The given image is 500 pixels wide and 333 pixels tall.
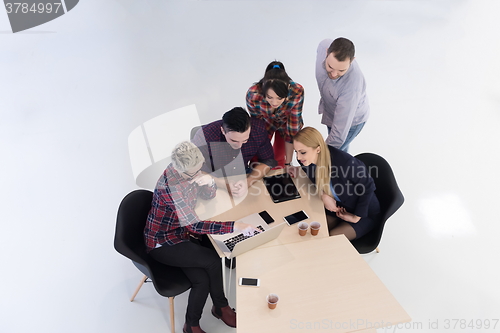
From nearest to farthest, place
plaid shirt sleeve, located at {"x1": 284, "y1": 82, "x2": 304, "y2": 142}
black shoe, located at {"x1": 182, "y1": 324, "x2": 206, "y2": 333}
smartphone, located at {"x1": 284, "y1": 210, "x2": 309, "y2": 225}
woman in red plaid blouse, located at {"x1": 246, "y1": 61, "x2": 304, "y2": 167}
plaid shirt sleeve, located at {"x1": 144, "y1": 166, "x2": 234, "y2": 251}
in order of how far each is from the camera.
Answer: plaid shirt sleeve, located at {"x1": 144, "y1": 166, "x2": 234, "y2": 251}, smartphone, located at {"x1": 284, "y1": 210, "x2": 309, "y2": 225}, black shoe, located at {"x1": 182, "y1": 324, "x2": 206, "y2": 333}, woman in red plaid blouse, located at {"x1": 246, "y1": 61, "x2": 304, "y2": 167}, plaid shirt sleeve, located at {"x1": 284, "y1": 82, "x2": 304, "y2": 142}

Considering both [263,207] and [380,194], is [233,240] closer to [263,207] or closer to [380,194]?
[263,207]

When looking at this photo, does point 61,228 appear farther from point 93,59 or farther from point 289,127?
point 93,59

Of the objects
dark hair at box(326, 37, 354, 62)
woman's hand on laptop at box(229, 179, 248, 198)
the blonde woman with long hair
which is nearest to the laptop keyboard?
woman's hand on laptop at box(229, 179, 248, 198)

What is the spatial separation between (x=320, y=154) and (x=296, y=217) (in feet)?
1.57

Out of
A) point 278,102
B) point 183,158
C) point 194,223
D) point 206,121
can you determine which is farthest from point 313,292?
point 206,121

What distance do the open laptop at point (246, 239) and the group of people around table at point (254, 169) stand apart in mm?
68

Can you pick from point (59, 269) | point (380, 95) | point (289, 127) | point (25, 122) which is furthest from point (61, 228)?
point (380, 95)

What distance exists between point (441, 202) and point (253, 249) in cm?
234

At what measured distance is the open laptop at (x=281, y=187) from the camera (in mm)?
2723

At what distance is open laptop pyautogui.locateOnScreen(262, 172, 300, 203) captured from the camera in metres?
2.72

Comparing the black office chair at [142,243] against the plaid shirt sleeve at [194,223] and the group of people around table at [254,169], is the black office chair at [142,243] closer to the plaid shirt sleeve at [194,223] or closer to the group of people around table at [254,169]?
the group of people around table at [254,169]

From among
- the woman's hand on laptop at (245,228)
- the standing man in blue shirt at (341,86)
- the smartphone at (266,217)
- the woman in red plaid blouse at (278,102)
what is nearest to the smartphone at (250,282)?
the woman's hand on laptop at (245,228)

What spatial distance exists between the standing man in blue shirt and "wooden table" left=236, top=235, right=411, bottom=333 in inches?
42.8

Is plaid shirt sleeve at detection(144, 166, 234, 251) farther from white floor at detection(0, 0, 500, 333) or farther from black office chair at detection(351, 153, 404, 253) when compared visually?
black office chair at detection(351, 153, 404, 253)
